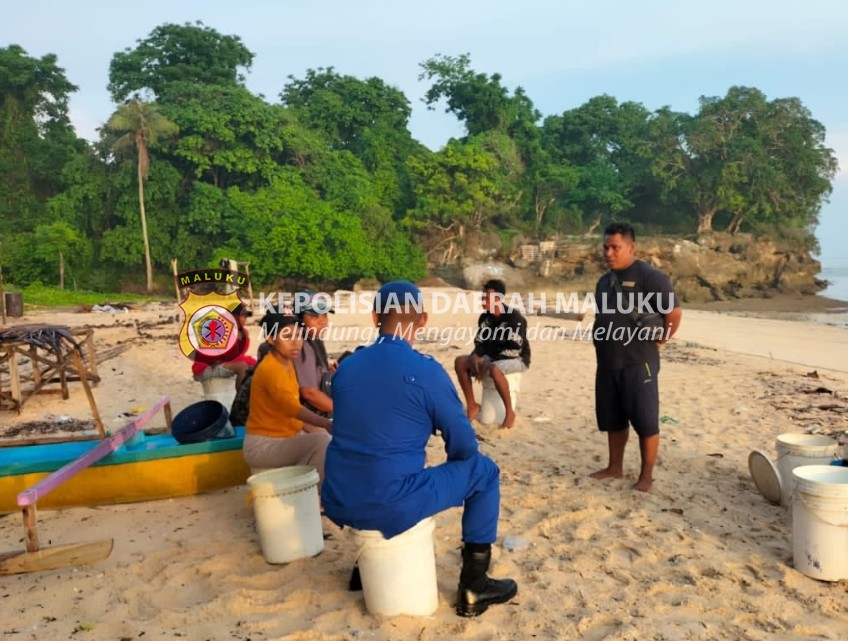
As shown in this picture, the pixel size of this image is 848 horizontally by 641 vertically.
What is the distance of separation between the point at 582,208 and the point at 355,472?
42.0 meters

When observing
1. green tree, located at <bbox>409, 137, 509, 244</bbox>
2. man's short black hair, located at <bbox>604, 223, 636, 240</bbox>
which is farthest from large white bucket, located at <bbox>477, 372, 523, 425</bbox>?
green tree, located at <bbox>409, 137, 509, 244</bbox>

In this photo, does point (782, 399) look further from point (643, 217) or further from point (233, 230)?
point (643, 217)

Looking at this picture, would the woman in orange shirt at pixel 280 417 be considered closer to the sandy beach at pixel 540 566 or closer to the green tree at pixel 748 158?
the sandy beach at pixel 540 566

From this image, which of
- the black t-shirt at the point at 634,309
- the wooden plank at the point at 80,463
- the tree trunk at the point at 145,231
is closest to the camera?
the wooden plank at the point at 80,463

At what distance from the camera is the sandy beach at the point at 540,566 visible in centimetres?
321

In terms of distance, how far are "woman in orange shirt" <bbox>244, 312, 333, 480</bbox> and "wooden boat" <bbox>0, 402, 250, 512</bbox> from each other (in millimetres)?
940

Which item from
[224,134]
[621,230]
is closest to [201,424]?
[621,230]

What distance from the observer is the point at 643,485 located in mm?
5070

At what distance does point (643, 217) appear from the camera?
4459 cm

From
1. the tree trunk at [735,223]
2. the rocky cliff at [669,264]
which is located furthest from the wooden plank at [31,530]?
the tree trunk at [735,223]

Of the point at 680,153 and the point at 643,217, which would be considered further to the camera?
the point at 643,217

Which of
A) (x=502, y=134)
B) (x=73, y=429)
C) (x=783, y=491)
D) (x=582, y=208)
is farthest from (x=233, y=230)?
(x=783, y=491)

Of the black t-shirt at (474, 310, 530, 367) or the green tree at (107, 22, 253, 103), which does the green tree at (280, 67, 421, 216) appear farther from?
the black t-shirt at (474, 310, 530, 367)

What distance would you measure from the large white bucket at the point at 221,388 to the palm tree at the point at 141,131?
27444 mm
